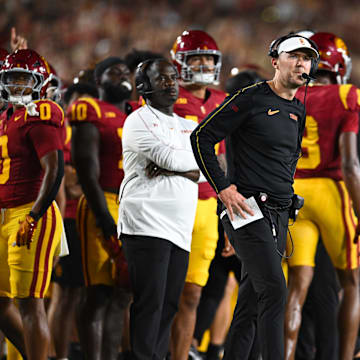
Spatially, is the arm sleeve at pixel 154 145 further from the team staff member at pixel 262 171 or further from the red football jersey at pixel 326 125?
the red football jersey at pixel 326 125

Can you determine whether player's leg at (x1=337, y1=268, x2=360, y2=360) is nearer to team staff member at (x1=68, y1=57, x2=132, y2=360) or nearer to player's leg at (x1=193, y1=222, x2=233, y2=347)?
player's leg at (x1=193, y1=222, x2=233, y2=347)

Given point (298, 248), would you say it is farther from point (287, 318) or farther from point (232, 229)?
point (232, 229)

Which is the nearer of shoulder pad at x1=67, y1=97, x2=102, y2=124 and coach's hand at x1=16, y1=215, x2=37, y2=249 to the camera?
coach's hand at x1=16, y1=215, x2=37, y2=249

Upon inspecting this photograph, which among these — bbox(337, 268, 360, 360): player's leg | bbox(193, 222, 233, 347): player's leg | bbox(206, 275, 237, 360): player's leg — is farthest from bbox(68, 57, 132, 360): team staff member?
bbox(337, 268, 360, 360): player's leg

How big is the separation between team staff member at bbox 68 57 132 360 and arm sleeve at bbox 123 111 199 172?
60cm

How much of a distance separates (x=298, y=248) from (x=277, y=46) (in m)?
1.31

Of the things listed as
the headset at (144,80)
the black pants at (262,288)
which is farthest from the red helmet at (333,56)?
the black pants at (262,288)

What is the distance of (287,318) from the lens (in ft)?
14.0

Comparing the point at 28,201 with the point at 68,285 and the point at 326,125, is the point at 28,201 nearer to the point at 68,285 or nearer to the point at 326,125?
the point at 68,285

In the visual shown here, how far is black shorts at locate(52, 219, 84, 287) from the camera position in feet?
15.6

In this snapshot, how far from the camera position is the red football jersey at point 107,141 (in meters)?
4.36

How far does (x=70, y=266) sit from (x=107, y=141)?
2.76 ft

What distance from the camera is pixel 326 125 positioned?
427cm

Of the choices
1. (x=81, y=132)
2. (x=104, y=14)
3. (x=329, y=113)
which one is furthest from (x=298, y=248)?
(x=104, y=14)
